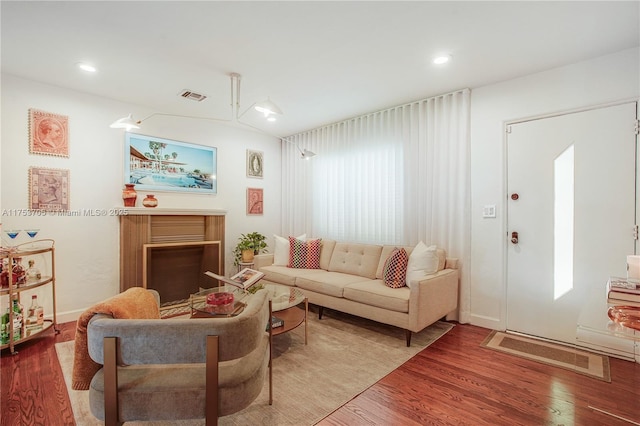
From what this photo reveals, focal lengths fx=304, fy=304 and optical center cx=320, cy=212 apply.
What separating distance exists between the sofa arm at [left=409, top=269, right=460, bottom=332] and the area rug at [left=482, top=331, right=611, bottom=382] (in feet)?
1.53

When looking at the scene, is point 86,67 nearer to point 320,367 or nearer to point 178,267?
point 178,267

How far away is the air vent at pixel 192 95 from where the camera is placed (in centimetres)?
341

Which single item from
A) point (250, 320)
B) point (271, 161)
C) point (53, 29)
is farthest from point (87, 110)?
point (250, 320)

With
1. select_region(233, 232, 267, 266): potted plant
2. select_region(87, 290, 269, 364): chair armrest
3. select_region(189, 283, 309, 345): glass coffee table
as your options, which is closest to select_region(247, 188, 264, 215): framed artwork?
select_region(233, 232, 267, 266): potted plant

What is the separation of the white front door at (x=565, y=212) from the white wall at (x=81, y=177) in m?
4.02

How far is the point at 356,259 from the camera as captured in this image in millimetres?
3850

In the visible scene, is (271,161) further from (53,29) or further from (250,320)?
(250,320)

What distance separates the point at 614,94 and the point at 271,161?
4355 mm

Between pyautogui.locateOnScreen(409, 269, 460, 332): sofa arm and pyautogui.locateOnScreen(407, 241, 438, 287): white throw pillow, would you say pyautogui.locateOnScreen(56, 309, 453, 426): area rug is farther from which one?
pyautogui.locateOnScreen(407, 241, 438, 287): white throw pillow

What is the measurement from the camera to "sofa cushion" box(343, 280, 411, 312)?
277 cm

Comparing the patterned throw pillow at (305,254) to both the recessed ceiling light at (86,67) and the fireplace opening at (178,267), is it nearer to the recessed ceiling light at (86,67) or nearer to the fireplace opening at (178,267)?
the fireplace opening at (178,267)

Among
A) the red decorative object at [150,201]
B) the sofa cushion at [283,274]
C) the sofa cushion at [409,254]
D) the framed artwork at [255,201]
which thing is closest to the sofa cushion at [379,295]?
the sofa cushion at [409,254]

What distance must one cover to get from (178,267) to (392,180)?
3108 mm

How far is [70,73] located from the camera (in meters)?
2.96
